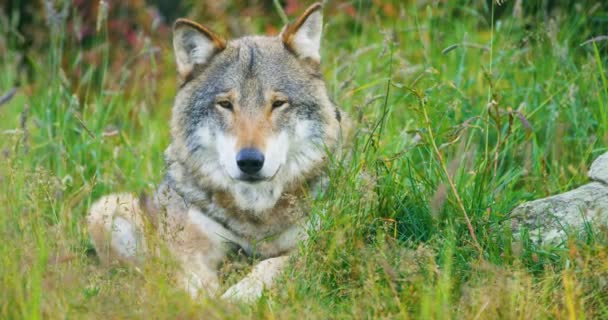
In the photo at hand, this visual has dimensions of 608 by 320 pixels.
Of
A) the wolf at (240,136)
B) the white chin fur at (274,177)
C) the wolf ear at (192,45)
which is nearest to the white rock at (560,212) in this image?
the wolf at (240,136)

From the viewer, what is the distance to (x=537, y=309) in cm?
315

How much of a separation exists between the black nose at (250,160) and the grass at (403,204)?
1.14 ft

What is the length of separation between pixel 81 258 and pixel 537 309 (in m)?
1.91

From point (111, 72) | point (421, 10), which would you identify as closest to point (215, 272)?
point (421, 10)

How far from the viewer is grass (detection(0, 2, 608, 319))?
3.15 meters

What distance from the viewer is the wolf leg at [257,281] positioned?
3.60 m

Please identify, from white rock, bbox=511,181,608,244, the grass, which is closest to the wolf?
the grass

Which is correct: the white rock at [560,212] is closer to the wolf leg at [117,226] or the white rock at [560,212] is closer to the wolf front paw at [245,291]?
the wolf front paw at [245,291]

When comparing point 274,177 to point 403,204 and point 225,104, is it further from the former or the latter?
point 403,204

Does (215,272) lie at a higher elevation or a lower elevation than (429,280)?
lower

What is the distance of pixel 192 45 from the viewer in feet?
15.4

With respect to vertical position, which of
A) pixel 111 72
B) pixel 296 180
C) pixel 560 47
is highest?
pixel 560 47

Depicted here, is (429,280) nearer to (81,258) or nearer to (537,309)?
(537,309)

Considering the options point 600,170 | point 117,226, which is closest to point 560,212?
point 600,170
